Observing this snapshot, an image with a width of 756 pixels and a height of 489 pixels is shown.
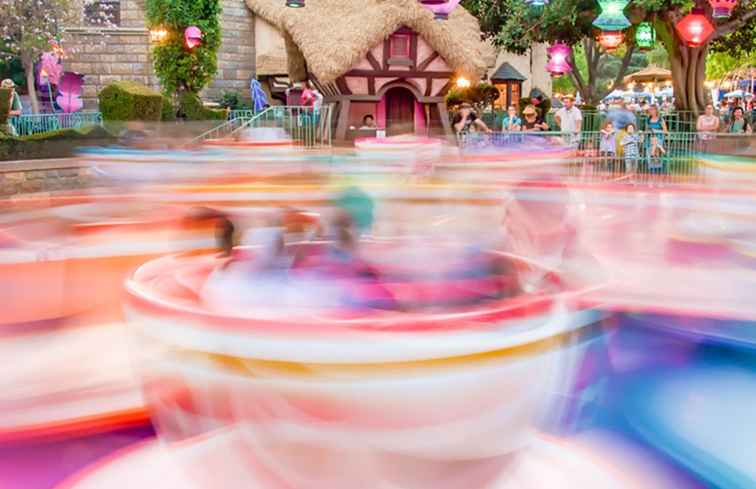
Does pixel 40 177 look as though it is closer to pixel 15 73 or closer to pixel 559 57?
pixel 559 57

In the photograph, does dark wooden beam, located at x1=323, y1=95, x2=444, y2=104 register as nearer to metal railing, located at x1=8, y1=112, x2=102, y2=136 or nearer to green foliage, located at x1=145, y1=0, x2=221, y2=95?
green foliage, located at x1=145, y1=0, x2=221, y2=95

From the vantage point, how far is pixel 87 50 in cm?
2631

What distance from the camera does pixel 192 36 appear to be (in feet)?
67.2

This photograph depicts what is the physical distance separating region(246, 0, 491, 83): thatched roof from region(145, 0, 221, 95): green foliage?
2.17 meters

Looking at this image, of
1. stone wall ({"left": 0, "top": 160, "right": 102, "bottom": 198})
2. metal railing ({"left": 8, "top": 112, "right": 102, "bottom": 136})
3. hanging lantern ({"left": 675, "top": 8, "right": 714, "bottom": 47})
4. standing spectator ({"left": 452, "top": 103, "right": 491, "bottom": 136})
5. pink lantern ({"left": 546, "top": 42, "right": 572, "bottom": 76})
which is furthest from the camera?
pink lantern ({"left": 546, "top": 42, "right": 572, "bottom": 76})

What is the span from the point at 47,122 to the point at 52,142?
173 inches

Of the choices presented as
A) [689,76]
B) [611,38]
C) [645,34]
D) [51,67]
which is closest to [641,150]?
[611,38]

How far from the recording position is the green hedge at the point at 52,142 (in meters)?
14.3

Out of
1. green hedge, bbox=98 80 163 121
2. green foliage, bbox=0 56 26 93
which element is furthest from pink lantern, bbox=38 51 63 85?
green hedge, bbox=98 80 163 121

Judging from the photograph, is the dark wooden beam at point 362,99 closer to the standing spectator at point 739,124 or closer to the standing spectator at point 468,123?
Result: the standing spectator at point 468,123

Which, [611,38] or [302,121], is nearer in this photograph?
[611,38]

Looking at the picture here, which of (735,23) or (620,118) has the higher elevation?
(735,23)

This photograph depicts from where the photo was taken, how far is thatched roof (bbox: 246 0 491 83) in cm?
1839

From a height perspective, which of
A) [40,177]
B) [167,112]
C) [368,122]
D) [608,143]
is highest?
[167,112]
